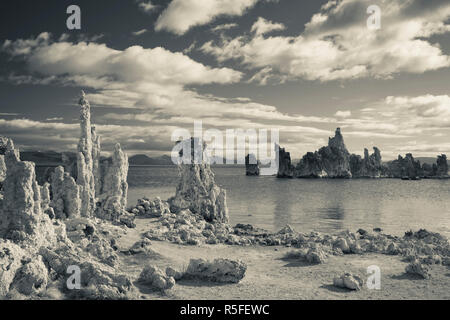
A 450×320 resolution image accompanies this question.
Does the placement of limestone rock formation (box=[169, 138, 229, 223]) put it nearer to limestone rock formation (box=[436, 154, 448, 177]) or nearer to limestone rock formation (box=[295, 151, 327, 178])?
limestone rock formation (box=[295, 151, 327, 178])

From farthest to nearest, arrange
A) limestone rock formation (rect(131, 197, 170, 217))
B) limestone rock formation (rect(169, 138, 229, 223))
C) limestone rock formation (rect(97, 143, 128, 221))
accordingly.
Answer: limestone rock formation (rect(169, 138, 229, 223)), limestone rock formation (rect(131, 197, 170, 217)), limestone rock formation (rect(97, 143, 128, 221))

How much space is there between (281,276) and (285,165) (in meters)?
166

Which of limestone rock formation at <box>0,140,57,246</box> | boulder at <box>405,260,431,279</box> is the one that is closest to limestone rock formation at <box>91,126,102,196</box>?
limestone rock formation at <box>0,140,57,246</box>

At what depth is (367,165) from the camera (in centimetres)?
17688

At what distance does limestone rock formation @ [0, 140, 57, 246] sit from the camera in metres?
12.6

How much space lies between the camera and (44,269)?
10.8 metres

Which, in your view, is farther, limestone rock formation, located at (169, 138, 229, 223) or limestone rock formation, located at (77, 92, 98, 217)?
limestone rock formation, located at (169, 138, 229, 223)

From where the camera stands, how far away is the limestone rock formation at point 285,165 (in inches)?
7018

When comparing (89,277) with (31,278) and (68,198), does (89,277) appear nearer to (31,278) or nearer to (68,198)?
(31,278)

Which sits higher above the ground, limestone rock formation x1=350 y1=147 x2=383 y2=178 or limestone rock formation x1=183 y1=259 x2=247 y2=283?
limestone rock formation x1=350 y1=147 x2=383 y2=178
